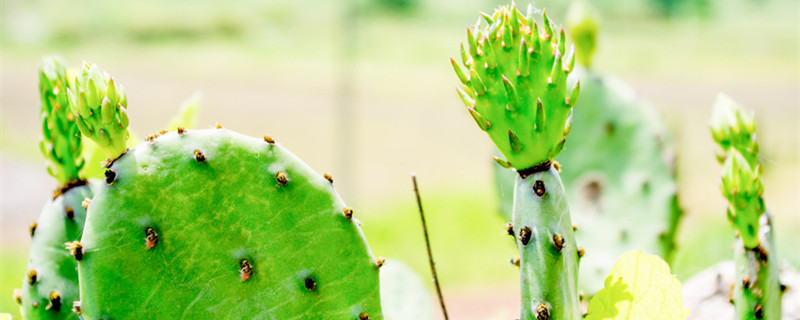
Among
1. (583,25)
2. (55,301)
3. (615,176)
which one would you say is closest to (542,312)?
(55,301)

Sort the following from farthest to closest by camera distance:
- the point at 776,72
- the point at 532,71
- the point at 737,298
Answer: the point at 776,72 → the point at 737,298 → the point at 532,71

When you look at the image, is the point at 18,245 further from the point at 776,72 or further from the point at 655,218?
the point at 776,72

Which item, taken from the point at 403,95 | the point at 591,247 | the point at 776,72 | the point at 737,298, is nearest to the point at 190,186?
the point at 737,298

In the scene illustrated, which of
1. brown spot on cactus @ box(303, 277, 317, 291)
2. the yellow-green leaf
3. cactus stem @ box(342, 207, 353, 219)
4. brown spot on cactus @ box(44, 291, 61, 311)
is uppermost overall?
cactus stem @ box(342, 207, 353, 219)

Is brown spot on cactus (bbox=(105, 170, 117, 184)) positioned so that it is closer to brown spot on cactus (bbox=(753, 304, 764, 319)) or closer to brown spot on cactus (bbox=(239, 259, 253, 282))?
brown spot on cactus (bbox=(239, 259, 253, 282))

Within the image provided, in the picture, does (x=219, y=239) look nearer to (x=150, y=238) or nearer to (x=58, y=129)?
(x=150, y=238)

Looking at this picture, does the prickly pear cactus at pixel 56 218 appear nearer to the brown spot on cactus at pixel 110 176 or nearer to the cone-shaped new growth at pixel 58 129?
the cone-shaped new growth at pixel 58 129

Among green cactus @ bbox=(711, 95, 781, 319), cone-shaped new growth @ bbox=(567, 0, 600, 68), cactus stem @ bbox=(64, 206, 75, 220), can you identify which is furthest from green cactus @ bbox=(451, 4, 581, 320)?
cone-shaped new growth @ bbox=(567, 0, 600, 68)
